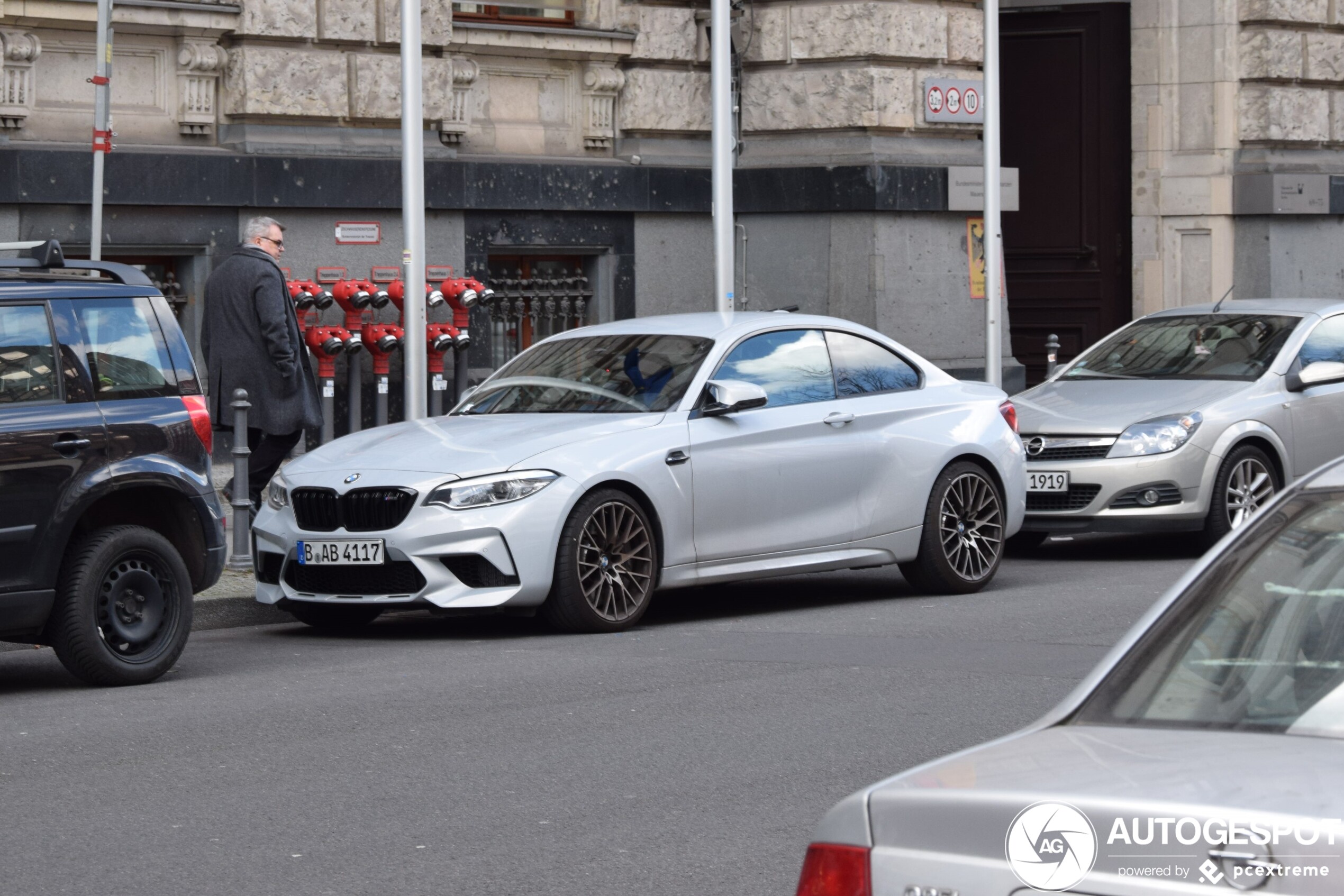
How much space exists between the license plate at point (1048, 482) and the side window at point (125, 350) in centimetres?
591

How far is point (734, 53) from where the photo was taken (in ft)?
62.3

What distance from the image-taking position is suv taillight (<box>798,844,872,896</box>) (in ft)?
8.95

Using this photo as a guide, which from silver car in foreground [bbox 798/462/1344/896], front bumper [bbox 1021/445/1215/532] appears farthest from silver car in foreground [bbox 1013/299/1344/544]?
silver car in foreground [bbox 798/462/1344/896]

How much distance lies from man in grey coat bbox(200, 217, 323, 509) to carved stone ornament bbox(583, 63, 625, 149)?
5.96 m

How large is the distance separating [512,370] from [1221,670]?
26.5 feet

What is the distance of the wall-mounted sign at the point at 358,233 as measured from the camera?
16.5 metres

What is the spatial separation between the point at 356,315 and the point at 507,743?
381 inches

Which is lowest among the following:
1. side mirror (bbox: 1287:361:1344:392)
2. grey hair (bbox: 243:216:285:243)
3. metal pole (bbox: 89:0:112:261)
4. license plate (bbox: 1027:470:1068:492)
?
license plate (bbox: 1027:470:1068:492)

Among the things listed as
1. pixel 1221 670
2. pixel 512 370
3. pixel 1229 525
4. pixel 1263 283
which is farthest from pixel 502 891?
pixel 1263 283

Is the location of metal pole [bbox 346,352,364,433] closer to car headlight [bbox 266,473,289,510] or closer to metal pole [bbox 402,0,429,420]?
metal pole [bbox 402,0,429,420]

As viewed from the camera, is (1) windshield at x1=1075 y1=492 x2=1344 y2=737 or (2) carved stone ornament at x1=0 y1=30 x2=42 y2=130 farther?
(2) carved stone ornament at x1=0 y1=30 x2=42 y2=130

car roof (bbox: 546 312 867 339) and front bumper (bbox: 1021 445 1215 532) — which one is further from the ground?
car roof (bbox: 546 312 867 339)

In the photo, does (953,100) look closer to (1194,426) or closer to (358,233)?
(358,233)

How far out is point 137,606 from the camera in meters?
8.40
